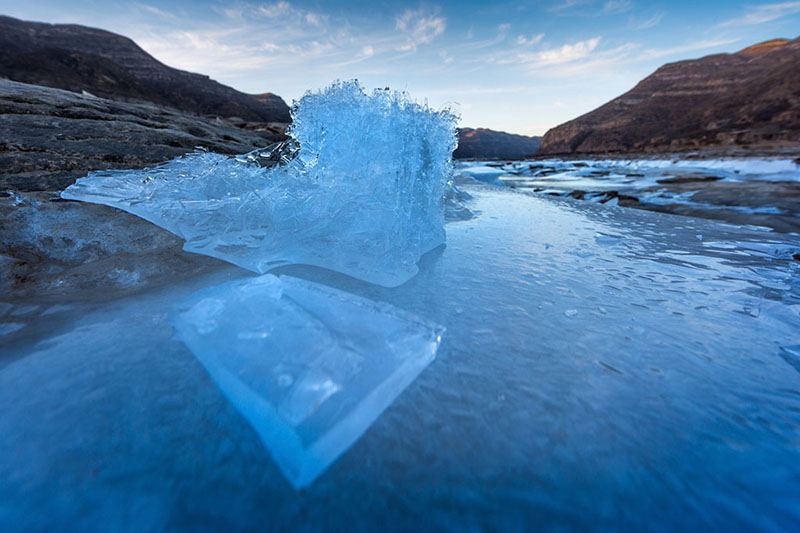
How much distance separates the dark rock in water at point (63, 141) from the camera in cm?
220

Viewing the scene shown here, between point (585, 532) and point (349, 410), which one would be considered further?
point (349, 410)

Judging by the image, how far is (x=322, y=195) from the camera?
204 centimetres

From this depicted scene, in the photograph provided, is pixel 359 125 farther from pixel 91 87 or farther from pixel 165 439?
pixel 91 87

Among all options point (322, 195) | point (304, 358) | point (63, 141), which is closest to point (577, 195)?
point (322, 195)

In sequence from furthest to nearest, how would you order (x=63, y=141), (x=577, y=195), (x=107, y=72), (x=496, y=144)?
(x=496, y=144) → (x=107, y=72) → (x=577, y=195) → (x=63, y=141)

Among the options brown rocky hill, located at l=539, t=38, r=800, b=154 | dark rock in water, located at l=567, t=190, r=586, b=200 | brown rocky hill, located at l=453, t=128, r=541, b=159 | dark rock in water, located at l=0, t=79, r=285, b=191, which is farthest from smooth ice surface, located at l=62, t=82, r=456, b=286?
brown rocky hill, located at l=453, t=128, r=541, b=159

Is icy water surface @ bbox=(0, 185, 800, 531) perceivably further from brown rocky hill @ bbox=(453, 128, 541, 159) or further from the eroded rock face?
brown rocky hill @ bbox=(453, 128, 541, 159)

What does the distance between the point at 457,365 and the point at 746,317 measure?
1427mm

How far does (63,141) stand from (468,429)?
3.98 m

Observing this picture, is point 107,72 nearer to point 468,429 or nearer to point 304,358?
point 304,358

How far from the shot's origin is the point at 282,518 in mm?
589

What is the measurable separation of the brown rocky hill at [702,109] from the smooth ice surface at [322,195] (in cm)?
3233

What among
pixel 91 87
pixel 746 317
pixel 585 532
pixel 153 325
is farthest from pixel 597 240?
pixel 91 87

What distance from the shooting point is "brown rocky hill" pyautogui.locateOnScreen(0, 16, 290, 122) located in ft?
81.8
